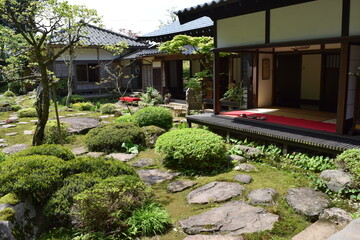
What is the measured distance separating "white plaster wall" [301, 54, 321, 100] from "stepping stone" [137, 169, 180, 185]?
7.47 m

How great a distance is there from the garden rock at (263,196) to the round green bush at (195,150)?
1591mm

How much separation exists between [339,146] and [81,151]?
7.13m

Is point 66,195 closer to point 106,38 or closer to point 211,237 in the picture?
point 211,237

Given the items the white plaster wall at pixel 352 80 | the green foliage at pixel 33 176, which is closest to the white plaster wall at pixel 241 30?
the white plaster wall at pixel 352 80

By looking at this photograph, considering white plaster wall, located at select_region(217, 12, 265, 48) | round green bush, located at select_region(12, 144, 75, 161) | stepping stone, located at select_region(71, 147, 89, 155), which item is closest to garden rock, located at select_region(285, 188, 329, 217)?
round green bush, located at select_region(12, 144, 75, 161)

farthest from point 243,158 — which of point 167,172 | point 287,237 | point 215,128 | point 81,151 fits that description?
point 81,151

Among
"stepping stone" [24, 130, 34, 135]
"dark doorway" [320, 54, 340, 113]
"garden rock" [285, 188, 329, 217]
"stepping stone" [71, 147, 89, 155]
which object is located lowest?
"stepping stone" [71, 147, 89, 155]

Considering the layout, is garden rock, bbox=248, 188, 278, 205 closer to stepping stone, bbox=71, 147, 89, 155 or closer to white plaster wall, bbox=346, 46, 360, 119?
white plaster wall, bbox=346, 46, 360, 119

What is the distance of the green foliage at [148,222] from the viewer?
4.50 meters

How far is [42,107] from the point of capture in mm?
8500

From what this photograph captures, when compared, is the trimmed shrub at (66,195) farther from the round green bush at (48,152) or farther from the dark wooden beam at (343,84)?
the dark wooden beam at (343,84)

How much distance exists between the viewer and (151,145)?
32.2 feet

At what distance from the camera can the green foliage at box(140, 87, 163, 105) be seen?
18.0 meters

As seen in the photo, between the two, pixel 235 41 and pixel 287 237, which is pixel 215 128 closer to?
pixel 235 41
